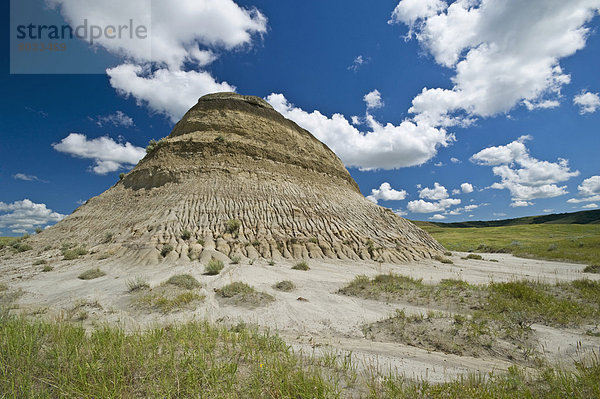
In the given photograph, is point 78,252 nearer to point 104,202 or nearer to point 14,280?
point 14,280

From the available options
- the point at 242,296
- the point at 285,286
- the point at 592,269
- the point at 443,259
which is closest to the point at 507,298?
the point at 285,286

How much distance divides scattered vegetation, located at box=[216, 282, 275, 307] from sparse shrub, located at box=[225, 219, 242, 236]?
10.8 m

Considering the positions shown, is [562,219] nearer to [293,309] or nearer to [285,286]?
[285,286]

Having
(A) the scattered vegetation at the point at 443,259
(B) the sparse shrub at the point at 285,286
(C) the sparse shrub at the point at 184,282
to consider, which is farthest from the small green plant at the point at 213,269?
(A) the scattered vegetation at the point at 443,259

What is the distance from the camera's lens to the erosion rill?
20453 millimetres

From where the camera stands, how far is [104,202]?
92.7ft

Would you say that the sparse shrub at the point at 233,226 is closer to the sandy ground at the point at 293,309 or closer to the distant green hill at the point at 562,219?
the sandy ground at the point at 293,309

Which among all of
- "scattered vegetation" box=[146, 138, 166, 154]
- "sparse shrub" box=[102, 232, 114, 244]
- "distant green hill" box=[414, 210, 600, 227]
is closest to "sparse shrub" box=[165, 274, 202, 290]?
"sparse shrub" box=[102, 232, 114, 244]

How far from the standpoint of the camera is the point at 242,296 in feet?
32.6

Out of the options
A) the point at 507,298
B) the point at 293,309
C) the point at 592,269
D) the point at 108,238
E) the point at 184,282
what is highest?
the point at 108,238

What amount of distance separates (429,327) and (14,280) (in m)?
19.9

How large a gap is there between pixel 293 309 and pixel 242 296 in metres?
2.18

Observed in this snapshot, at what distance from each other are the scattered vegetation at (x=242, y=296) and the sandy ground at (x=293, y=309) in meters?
0.35

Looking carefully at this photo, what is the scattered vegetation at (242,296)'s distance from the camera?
9516 millimetres
